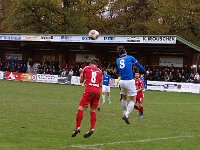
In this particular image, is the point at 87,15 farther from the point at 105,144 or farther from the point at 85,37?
the point at 105,144

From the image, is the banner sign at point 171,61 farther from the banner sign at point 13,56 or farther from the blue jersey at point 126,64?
the blue jersey at point 126,64

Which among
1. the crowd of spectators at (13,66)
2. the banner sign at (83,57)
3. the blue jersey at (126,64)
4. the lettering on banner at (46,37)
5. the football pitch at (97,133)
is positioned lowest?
the football pitch at (97,133)

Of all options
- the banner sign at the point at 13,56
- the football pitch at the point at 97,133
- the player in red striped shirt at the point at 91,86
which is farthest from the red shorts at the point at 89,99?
the banner sign at the point at 13,56

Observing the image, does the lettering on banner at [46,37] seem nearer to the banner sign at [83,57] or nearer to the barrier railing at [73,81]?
the barrier railing at [73,81]

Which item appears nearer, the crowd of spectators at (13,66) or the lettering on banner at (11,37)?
the lettering on banner at (11,37)

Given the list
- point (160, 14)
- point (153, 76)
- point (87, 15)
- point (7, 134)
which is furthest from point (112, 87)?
point (7, 134)

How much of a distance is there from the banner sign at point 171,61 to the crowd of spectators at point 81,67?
56 centimetres

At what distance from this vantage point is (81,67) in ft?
167

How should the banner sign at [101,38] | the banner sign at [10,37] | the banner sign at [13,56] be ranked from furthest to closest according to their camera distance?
the banner sign at [13,56], the banner sign at [10,37], the banner sign at [101,38]

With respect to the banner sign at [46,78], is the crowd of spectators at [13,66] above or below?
above

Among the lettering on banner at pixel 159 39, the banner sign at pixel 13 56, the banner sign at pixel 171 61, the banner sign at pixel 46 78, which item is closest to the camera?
the lettering on banner at pixel 159 39

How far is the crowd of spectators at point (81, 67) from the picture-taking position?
42719 mm

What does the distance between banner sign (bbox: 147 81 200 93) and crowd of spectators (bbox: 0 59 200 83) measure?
889 millimetres

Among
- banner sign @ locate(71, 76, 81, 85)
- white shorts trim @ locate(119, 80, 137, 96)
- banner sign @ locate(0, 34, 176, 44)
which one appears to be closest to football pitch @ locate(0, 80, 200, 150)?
white shorts trim @ locate(119, 80, 137, 96)
